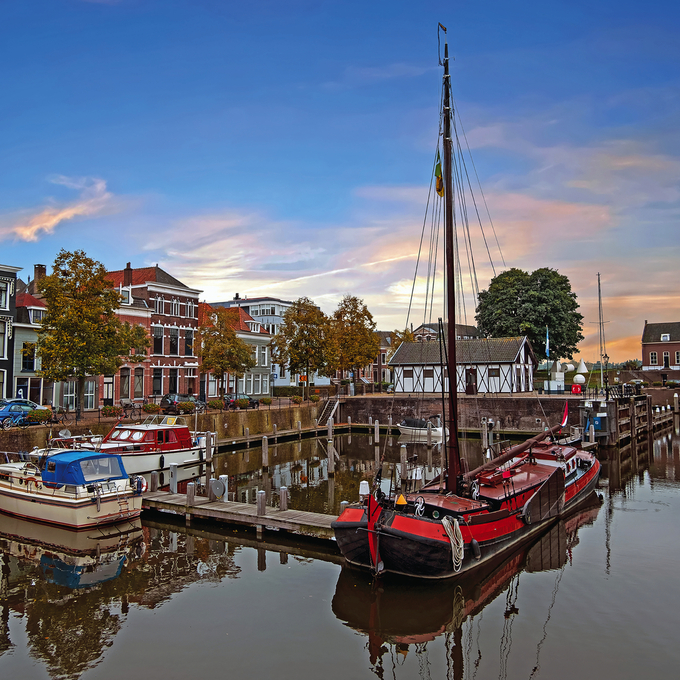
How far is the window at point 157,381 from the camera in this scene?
173 feet

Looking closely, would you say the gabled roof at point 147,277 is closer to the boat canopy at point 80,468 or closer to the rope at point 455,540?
the boat canopy at point 80,468

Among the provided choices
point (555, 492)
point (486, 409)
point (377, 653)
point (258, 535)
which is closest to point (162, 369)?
point (486, 409)

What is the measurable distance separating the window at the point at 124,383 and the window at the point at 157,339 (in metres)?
4.11

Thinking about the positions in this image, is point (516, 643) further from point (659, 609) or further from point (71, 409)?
point (71, 409)

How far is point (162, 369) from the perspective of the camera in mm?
53500

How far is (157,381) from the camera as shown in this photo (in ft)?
175

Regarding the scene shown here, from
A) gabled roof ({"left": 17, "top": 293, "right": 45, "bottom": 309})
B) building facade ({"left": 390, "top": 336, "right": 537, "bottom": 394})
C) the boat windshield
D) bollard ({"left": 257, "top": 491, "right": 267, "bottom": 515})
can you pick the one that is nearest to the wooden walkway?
bollard ({"left": 257, "top": 491, "right": 267, "bottom": 515})

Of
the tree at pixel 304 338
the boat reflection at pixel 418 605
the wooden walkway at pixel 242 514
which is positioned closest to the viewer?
the boat reflection at pixel 418 605

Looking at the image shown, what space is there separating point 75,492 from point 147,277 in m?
37.7

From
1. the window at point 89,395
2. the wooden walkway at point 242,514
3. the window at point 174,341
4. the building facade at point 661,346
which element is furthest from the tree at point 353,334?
the building facade at point 661,346

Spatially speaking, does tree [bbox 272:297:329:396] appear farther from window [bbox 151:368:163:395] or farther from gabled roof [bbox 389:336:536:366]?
gabled roof [bbox 389:336:536:366]

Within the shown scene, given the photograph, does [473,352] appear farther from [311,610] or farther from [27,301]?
[311,610]

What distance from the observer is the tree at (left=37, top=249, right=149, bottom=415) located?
3325 centimetres

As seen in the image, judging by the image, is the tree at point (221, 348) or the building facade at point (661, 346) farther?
the building facade at point (661, 346)
